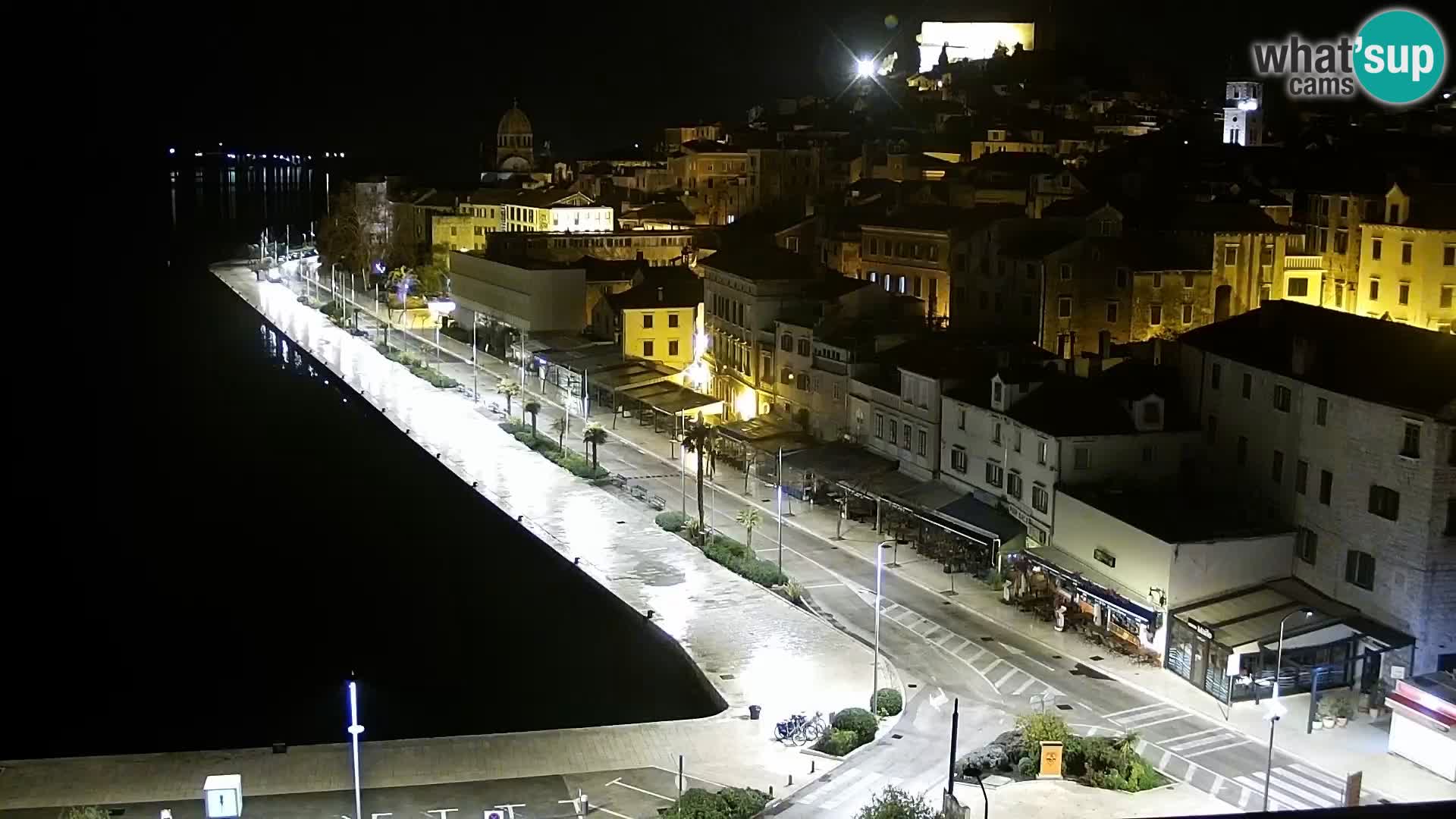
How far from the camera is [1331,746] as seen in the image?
2867 cm

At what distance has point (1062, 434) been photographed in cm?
3838

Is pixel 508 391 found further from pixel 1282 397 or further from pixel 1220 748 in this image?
pixel 1220 748

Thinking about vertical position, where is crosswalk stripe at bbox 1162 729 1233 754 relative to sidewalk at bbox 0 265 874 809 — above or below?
above

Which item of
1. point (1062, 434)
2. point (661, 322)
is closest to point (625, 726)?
point (1062, 434)

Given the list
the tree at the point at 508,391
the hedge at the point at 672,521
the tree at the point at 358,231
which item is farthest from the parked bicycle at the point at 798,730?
the tree at the point at 358,231

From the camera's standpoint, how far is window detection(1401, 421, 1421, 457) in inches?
1238

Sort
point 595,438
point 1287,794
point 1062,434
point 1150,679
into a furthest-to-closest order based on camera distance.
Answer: point 595,438, point 1062,434, point 1150,679, point 1287,794

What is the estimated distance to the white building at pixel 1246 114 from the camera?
3440 inches

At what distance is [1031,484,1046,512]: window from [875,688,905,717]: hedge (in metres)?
10.4

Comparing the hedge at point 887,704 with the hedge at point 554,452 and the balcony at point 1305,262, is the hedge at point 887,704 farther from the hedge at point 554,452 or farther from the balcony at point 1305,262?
the balcony at point 1305,262

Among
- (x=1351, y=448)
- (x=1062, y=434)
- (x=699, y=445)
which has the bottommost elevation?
(x=699, y=445)

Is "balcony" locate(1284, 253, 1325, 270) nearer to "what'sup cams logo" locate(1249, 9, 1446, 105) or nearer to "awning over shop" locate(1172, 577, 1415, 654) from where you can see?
"what'sup cams logo" locate(1249, 9, 1446, 105)

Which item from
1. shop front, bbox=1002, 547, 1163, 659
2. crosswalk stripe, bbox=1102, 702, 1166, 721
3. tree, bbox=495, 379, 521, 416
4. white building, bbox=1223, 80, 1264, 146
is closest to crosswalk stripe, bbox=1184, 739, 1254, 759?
crosswalk stripe, bbox=1102, 702, 1166, 721

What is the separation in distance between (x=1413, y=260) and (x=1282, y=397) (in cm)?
1467
